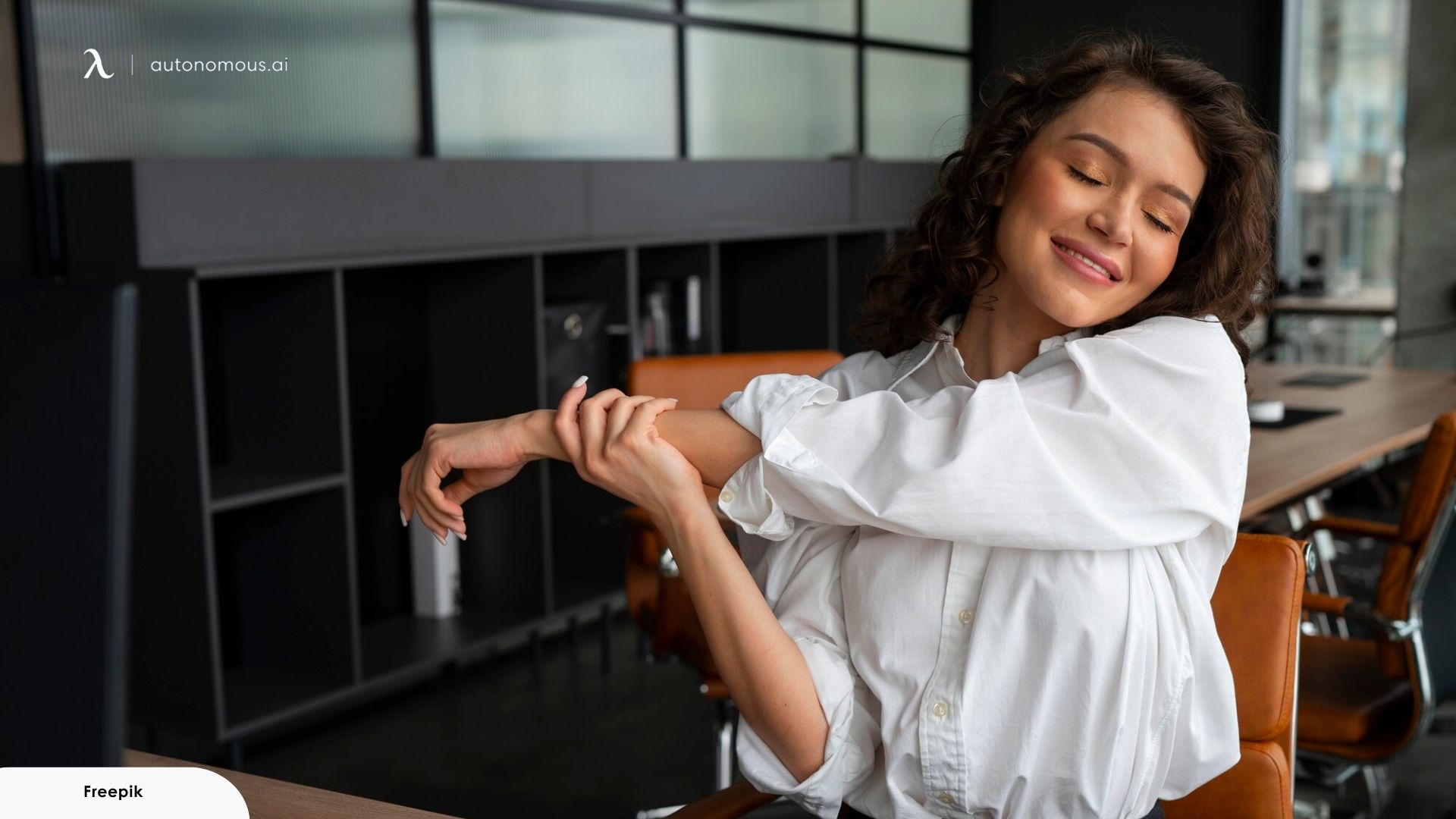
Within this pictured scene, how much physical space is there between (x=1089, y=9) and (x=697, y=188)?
3194 millimetres

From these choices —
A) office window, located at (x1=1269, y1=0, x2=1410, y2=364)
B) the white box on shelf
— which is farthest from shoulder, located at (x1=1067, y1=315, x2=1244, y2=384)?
office window, located at (x1=1269, y1=0, x2=1410, y2=364)

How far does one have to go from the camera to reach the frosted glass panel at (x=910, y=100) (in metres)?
5.78

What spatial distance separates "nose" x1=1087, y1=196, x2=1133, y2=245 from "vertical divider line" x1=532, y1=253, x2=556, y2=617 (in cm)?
242

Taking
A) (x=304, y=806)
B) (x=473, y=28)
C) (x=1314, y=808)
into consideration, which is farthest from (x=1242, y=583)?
(x=473, y=28)

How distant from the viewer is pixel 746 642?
3.88 ft

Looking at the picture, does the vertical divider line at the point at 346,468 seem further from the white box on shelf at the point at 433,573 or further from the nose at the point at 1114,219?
the nose at the point at 1114,219

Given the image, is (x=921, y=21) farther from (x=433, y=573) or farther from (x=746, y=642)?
(x=746, y=642)

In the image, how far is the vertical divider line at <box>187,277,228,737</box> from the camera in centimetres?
269

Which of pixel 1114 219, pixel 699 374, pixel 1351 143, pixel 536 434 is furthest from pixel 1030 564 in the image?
pixel 1351 143

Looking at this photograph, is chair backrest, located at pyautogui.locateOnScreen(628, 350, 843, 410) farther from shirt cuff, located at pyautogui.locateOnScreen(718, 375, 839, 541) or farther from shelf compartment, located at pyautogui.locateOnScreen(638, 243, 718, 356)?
shirt cuff, located at pyautogui.locateOnScreen(718, 375, 839, 541)

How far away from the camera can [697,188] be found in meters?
4.25

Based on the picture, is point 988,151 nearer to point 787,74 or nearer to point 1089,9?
point 787,74

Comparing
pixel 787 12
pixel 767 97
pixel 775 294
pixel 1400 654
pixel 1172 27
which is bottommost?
pixel 1400 654

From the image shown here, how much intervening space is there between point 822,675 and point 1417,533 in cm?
145
